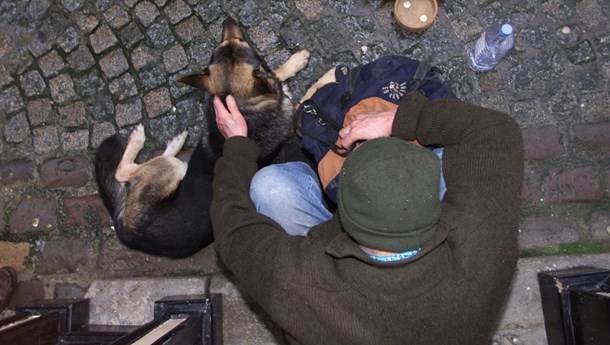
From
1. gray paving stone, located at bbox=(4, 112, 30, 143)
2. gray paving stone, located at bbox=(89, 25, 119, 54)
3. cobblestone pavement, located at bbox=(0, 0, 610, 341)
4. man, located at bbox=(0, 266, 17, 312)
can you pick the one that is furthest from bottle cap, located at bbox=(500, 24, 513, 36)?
man, located at bbox=(0, 266, 17, 312)

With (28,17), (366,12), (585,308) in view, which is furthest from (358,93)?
(28,17)

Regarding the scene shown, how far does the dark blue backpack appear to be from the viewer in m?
3.08

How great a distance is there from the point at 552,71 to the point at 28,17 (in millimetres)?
4461

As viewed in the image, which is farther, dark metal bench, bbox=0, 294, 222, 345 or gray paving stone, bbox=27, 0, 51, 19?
gray paving stone, bbox=27, 0, 51, 19

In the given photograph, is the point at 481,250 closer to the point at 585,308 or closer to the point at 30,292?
the point at 585,308

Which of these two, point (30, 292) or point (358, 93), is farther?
point (30, 292)

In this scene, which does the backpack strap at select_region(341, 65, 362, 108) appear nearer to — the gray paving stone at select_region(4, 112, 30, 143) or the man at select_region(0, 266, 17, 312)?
the gray paving stone at select_region(4, 112, 30, 143)

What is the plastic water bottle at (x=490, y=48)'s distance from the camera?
12.7ft

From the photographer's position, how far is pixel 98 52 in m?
4.54

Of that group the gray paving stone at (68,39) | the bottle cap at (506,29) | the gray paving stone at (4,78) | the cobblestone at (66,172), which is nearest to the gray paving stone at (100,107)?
the cobblestone at (66,172)

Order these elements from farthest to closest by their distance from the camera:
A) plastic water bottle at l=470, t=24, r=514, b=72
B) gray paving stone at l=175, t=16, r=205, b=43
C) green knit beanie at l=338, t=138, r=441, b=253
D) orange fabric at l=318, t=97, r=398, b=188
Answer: gray paving stone at l=175, t=16, r=205, b=43
plastic water bottle at l=470, t=24, r=514, b=72
orange fabric at l=318, t=97, r=398, b=188
green knit beanie at l=338, t=138, r=441, b=253

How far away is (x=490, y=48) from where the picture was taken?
3893 mm

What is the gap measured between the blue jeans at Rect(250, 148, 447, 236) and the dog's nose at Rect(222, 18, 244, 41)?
48.7 inches

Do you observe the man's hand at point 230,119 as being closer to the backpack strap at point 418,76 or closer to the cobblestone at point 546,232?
the backpack strap at point 418,76
